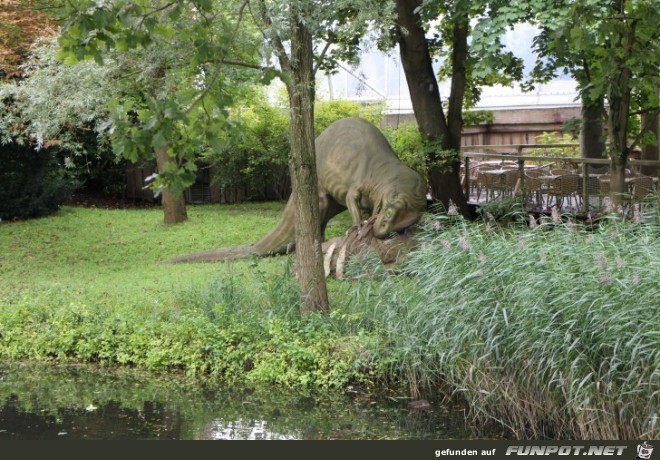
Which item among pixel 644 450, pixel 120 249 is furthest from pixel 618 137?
pixel 120 249

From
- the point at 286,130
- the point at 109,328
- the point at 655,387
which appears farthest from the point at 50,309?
the point at 286,130

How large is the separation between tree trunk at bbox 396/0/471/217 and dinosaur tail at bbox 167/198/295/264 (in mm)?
3371

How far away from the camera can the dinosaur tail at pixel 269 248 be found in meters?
15.2

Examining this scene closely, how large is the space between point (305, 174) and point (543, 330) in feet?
A: 13.0

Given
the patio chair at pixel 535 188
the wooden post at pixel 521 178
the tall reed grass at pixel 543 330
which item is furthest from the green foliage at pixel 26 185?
the tall reed grass at pixel 543 330

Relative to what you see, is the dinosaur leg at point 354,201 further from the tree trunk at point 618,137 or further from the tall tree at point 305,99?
the tree trunk at point 618,137

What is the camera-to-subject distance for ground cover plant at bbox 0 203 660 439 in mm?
7312

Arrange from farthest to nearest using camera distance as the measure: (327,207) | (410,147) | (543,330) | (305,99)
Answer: (410,147) → (327,207) → (305,99) → (543,330)

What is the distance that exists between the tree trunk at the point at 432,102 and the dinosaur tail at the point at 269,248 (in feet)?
11.1

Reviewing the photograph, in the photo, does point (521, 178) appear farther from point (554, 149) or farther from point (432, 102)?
point (554, 149)

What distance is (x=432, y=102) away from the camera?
1752cm

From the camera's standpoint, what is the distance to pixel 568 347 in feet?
24.2

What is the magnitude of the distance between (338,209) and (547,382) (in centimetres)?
827

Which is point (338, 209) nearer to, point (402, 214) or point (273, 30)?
point (402, 214)
